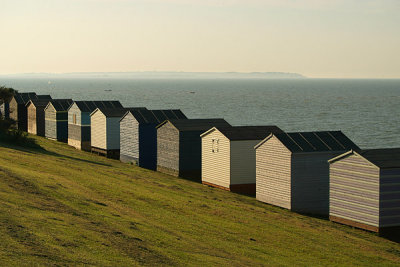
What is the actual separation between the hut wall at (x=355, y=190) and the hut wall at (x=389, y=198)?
0.25 metres

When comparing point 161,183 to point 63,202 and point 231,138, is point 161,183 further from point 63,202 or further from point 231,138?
point 63,202

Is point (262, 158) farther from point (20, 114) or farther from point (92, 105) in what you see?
point (20, 114)

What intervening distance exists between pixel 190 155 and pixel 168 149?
2137 millimetres

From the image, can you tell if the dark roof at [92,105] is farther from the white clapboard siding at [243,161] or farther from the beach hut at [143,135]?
the white clapboard siding at [243,161]

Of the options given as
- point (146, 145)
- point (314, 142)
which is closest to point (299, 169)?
point (314, 142)

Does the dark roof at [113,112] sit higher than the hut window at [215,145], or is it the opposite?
the dark roof at [113,112]

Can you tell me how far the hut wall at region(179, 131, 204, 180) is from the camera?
46.2 metres

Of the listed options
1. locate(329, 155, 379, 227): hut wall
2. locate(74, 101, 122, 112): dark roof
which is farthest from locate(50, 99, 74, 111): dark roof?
locate(329, 155, 379, 227): hut wall

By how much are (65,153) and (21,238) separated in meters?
33.1

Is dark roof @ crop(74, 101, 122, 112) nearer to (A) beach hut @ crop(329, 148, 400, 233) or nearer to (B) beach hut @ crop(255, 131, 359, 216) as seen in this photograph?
(B) beach hut @ crop(255, 131, 359, 216)

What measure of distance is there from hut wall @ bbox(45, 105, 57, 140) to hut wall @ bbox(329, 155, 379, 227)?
4235 centimetres

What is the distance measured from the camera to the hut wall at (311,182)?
3578 centimetres

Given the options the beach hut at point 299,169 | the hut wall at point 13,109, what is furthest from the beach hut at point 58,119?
the beach hut at point 299,169

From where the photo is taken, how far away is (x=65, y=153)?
53.7 metres
